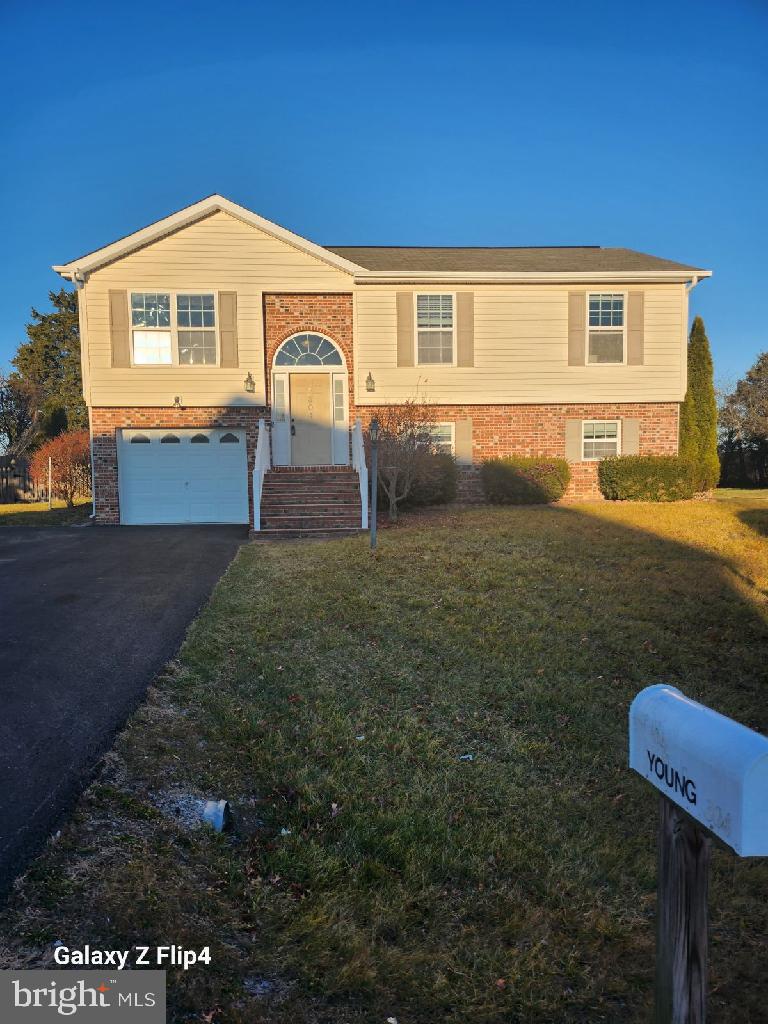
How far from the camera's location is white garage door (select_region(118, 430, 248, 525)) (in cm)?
1552

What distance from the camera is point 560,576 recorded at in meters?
7.96

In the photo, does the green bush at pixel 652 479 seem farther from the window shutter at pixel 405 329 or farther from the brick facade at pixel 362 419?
the window shutter at pixel 405 329

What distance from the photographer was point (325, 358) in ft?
52.2

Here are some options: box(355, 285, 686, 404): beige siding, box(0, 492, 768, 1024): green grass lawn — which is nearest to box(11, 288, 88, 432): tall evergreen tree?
box(355, 285, 686, 404): beige siding

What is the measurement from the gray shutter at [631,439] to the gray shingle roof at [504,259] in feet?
13.1

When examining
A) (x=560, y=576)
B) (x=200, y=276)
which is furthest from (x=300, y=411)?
(x=560, y=576)

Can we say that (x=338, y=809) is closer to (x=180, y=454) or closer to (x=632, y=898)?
(x=632, y=898)

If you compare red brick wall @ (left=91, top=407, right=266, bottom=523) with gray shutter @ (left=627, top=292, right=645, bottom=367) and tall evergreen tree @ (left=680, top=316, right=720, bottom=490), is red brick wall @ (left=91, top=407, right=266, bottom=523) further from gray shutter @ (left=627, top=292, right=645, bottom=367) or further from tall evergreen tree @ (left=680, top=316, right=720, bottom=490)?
tall evergreen tree @ (left=680, top=316, right=720, bottom=490)

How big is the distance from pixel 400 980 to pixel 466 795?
136cm

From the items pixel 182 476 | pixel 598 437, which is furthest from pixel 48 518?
pixel 598 437

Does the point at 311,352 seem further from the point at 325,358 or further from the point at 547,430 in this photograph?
the point at 547,430

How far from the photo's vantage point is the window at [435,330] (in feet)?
53.0

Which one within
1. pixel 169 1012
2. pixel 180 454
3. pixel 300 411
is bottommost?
pixel 169 1012

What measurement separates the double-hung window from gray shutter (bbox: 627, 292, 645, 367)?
10.6m
